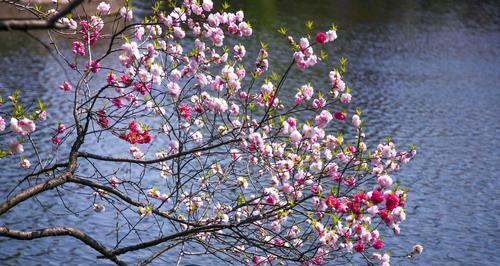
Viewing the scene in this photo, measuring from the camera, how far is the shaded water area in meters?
17.6

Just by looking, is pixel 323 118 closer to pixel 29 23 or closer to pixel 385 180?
pixel 385 180

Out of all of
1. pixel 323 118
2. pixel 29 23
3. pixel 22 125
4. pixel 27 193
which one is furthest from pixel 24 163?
pixel 29 23

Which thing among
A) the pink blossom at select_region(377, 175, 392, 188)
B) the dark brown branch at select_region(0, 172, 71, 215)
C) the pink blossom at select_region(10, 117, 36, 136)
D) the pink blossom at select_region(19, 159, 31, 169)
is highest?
the pink blossom at select_region(19, 159, 31, 169)

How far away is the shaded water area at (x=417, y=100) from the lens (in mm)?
17641

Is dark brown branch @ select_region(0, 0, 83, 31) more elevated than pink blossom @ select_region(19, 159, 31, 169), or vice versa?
pink blossom @ select_region(19, 159, 31, 169)

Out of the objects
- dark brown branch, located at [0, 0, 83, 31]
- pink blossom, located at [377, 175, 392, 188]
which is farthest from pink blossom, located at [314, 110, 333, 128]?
dark brown branch, located at [0, 0, 83, 31]

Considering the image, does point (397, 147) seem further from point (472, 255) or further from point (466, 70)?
point (466, 70)

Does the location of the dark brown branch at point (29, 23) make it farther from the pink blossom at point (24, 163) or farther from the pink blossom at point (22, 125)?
the pink blossom at point (24, 163)

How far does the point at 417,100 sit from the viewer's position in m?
32.4

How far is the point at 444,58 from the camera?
139ft

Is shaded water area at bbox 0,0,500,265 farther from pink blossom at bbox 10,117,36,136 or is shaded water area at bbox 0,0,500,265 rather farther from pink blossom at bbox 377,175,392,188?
pink blossom at bbox 377,175,392,188

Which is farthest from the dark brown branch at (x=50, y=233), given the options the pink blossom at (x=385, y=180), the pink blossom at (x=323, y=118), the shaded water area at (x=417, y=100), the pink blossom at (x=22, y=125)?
the shaded water area at (x=417, y=100)

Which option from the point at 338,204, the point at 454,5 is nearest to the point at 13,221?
the point at 338,204

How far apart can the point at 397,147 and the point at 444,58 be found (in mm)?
18789
